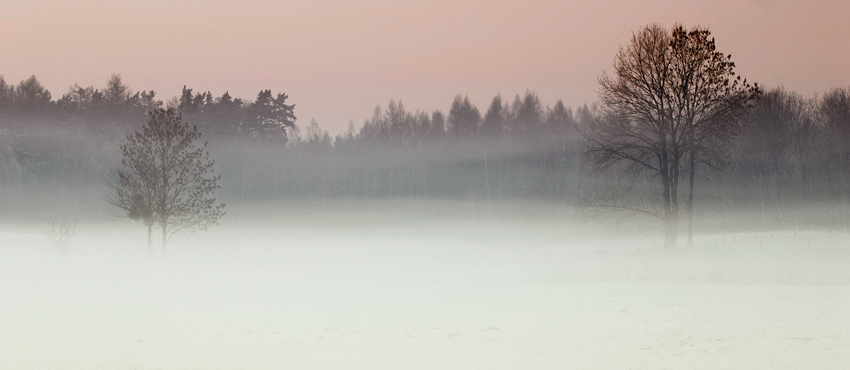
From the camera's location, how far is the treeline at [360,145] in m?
48.4

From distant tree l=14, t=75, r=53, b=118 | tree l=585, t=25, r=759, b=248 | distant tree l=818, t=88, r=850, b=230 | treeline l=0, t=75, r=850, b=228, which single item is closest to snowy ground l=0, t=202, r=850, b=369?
tree l=585, t=25, r=759, b=248

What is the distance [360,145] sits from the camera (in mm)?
81312

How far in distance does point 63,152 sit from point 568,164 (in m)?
49.2

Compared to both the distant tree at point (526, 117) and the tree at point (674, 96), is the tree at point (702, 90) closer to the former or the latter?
the tree at point (674, 96)

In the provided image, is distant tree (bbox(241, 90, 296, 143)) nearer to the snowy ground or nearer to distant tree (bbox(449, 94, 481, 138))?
distant tree (bbox(449, 94, 481, 138))

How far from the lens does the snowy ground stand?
1005 cm

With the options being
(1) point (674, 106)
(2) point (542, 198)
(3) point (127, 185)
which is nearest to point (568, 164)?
(2) point (542, 198)

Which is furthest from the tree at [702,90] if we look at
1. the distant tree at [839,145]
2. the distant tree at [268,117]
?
the distant tree at [268,117]

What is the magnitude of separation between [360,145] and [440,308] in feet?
223

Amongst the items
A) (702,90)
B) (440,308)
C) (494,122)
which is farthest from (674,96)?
(494,122)

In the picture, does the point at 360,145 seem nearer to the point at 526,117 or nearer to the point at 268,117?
the point at 268,117

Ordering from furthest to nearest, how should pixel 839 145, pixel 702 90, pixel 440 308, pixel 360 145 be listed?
pixel 360 145 → pixel 839 145 → pixel 702 90 → pixel 440 308

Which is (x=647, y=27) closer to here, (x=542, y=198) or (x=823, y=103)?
(x=542, y=198)

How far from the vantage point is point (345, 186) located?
75.8 meters
